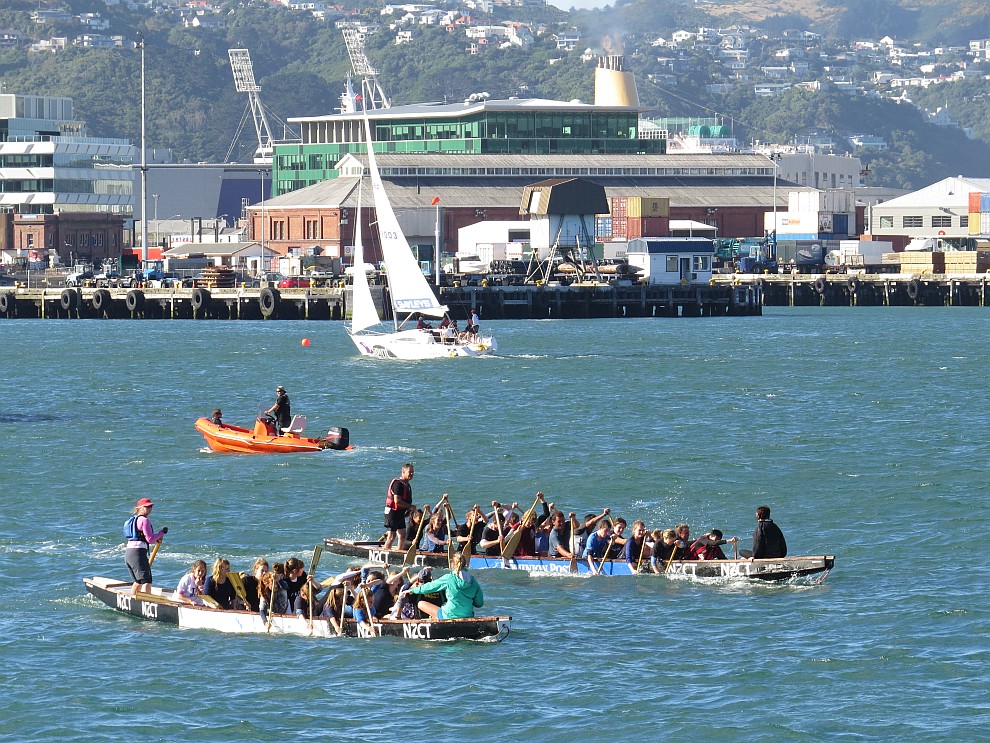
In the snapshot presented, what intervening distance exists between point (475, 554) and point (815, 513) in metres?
12.6

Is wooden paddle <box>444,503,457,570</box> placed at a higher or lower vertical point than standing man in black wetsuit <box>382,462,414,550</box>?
lower

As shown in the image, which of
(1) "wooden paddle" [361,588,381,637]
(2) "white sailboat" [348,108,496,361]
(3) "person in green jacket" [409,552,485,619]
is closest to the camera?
(3) "person in green jacket" [409,552,485,619]

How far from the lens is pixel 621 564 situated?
42844 mm

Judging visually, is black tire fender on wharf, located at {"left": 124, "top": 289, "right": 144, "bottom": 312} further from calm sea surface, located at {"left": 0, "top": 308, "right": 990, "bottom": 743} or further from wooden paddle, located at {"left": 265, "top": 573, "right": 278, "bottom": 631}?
wooden paddle, located at {"left": 265, "top": 573, "right": 278, "bottom": 631}

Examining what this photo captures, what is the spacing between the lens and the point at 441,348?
10469 cm

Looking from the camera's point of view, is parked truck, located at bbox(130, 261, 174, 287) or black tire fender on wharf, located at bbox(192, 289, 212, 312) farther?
parked truck, located at bbox(130, 261, 174, 287)

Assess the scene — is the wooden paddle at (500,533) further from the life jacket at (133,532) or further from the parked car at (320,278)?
the parked car at (320,278)

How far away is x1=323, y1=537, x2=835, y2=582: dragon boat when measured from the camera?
42062 mm

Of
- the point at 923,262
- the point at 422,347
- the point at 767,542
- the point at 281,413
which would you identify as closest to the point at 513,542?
the point at 767,542

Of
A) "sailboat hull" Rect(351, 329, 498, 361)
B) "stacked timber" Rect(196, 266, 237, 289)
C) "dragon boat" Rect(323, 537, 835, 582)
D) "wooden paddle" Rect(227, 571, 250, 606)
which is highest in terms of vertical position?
"stacked timber" Rect(196, 266, 237, 289)

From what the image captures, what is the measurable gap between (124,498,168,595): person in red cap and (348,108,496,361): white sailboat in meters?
64.8

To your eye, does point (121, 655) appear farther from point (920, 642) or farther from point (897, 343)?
point (897, 343)

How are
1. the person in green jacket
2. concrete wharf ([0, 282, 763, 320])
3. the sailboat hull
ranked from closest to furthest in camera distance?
1. the person in green jacket
2. the sailboat hull
3. concrete wharf ([0, 282, 763, 320])

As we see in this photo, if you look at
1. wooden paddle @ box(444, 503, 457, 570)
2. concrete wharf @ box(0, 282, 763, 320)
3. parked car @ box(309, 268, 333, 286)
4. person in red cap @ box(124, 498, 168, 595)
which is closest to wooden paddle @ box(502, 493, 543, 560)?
wooden paddle @ box(444, 503, 457, 570)
